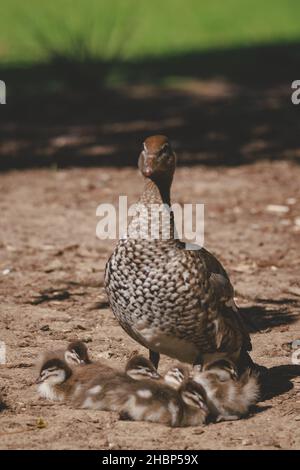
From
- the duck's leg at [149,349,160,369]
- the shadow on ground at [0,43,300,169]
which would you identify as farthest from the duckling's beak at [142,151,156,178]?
the shadow on ground at [0,43,300,169]

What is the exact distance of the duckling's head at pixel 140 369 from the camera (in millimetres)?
5902

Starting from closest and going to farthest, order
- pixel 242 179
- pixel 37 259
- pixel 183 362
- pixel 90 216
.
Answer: pixel 183 362
pixel 37 259
pixel 90 216
pixel 242 179

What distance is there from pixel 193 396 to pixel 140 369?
1.26ft

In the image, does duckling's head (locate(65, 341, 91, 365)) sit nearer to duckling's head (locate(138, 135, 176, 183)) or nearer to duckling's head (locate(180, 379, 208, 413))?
duckling's head (locate(180, 379, 208, 413))

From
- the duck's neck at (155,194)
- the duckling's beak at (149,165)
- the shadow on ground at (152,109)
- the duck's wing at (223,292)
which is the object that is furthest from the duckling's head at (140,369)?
the shadow on ground at (152,109)

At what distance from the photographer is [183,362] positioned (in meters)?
6.33

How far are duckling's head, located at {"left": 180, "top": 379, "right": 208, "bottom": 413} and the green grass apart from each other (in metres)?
11.2

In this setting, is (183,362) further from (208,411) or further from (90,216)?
(90,216)

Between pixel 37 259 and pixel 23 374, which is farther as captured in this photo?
pixel 37 259

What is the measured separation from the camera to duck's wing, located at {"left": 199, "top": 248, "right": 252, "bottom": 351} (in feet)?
20.0

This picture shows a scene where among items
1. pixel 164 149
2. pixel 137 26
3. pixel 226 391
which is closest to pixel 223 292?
pixel 226 391

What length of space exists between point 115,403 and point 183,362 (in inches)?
24.4
